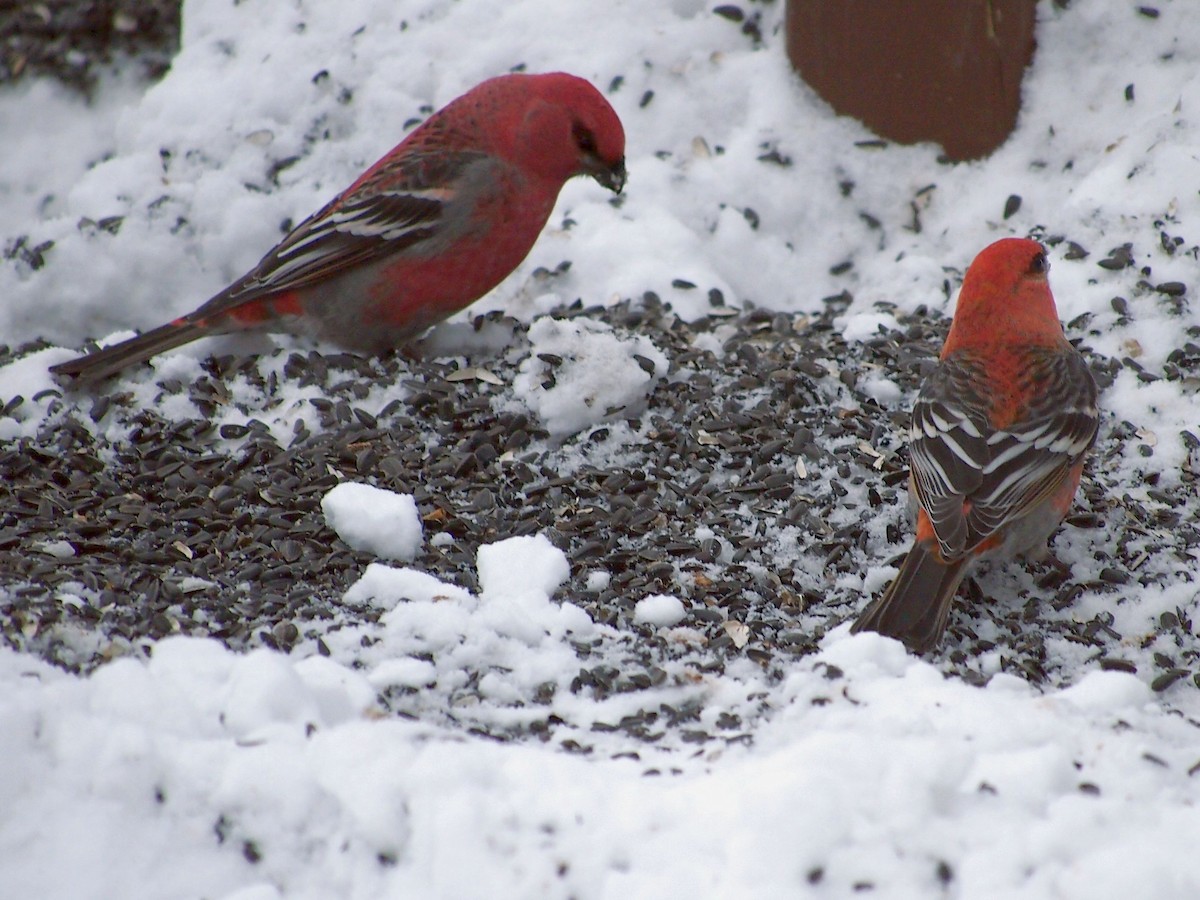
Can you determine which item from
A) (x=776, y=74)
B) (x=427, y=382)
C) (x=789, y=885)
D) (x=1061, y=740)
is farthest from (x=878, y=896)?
(x=776, y=74)

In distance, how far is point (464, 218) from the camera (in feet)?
15.3

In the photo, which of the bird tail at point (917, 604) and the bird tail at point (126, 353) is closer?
the bird tail at point (917, 604)

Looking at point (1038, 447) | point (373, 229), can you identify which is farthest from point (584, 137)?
point (1038, 447)

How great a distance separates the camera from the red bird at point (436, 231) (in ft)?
15.3

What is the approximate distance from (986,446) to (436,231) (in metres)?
2.13

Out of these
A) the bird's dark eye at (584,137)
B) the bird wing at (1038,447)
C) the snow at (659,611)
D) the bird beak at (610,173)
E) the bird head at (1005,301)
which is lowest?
the snow at (659,611)

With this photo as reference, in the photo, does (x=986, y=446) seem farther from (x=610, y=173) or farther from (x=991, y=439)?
(x=610, y=173)

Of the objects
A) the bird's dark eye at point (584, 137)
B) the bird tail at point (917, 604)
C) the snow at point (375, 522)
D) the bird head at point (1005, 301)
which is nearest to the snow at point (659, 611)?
the bird tail at point (917, 604)

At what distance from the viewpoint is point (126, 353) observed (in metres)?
4.44

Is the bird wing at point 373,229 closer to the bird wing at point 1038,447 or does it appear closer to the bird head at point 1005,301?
the bird head at point 1005,301

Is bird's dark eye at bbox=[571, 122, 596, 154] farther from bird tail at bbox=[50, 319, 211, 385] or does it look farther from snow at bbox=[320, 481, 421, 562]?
snow at bbox=[320, 481, 421, 562]

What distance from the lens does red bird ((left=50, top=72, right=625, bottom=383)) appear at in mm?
4664

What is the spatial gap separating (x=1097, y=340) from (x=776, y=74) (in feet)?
6.37

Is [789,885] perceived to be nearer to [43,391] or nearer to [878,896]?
[878,896]
